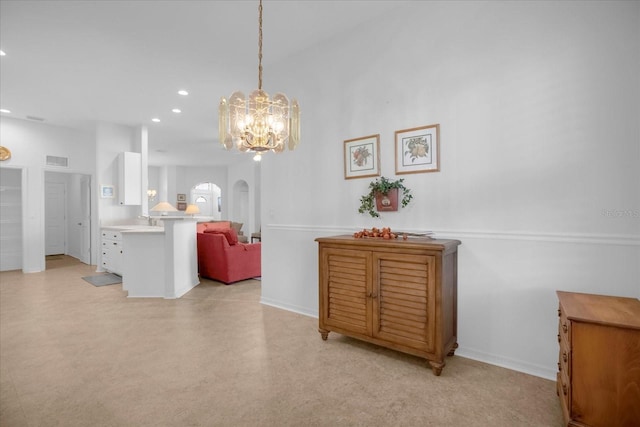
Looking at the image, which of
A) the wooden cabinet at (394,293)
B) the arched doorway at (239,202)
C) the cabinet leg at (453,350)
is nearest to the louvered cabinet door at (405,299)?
the wooden cabinet at (394,293)

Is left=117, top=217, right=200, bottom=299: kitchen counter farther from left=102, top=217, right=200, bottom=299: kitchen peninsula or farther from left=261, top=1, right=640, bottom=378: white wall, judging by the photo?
left=261, top=1, right=640, bottom=378: white wall

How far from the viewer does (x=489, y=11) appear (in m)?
2.51

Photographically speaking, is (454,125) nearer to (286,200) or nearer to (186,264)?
(286,200)

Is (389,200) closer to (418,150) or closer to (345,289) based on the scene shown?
(418,150)

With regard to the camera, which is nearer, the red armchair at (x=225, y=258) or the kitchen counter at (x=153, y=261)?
the kitchen counter at (x=153, y=261)

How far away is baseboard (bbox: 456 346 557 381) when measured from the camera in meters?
2.28

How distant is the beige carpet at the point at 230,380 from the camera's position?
6.10ft

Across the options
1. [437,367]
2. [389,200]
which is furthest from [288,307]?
[437,367]

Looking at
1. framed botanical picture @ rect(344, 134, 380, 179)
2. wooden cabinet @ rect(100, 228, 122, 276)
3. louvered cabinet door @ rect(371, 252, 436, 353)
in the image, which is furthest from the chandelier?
wooden cabinet @ rect(100, 228, 122, 276)

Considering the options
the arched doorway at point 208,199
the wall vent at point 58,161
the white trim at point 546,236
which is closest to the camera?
the white trim at point 546,236

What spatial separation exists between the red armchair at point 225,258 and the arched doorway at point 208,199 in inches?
320

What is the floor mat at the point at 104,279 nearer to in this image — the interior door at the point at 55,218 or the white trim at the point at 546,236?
the interior door at the point at 55,218

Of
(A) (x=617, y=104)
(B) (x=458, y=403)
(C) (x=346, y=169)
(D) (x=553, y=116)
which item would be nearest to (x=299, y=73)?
(C) (x=346, y=169)

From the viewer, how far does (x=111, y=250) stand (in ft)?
19.7
